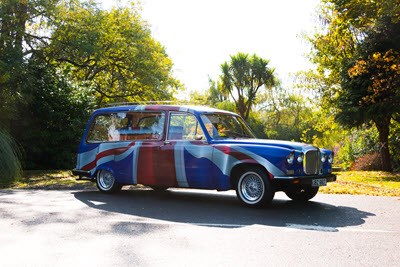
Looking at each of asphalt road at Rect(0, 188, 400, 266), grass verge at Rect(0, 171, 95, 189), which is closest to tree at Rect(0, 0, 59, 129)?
grass verge at Rect(0, 171, 95, 189)

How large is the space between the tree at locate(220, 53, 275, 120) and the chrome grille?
3219 centimetres

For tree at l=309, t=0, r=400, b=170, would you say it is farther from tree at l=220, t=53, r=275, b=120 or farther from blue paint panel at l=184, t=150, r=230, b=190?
Answer: tree at l=220, t=53, r=275, b=120

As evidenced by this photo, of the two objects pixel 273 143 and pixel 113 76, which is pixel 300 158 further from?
pixel 113 76

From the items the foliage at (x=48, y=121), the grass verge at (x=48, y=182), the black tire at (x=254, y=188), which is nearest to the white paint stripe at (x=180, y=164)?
the black tire at (x=254, y=188)

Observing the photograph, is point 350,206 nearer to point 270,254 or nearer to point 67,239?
point 270,254

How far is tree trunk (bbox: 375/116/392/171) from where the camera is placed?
68.8 feet

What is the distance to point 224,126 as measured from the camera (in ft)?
27.7

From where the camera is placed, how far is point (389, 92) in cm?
1755

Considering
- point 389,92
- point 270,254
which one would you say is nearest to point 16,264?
point 270,254

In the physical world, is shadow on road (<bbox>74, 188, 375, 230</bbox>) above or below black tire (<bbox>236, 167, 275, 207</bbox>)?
below

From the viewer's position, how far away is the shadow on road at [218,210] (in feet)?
20.8

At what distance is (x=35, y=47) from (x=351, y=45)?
15.8 m

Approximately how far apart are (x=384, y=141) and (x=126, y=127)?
53.2 feet

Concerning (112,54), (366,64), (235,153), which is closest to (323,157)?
(235,153)
